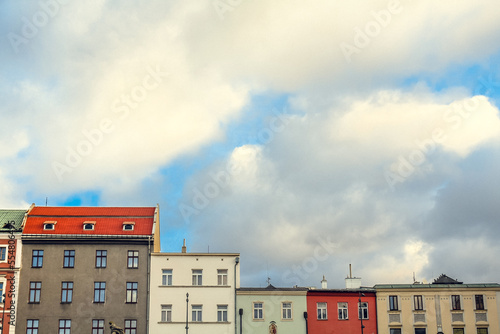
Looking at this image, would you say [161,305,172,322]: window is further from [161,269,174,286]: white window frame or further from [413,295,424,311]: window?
[413,295,424,311]: window

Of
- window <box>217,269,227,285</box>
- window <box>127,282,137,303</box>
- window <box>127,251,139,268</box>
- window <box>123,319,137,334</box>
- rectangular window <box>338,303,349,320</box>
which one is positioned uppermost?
window <box>127,251,139,268</box>

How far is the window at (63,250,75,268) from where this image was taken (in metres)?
67.2

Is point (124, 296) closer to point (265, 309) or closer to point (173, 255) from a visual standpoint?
point (173, 255)

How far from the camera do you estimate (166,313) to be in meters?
66.7

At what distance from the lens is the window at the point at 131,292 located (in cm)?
6650

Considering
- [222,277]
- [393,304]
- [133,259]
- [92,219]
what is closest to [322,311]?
[393,304]

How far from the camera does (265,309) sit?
2655 inches

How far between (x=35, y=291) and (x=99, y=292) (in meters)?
6.60

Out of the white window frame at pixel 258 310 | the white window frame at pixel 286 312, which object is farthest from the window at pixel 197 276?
the white window frame at pixel 286 312

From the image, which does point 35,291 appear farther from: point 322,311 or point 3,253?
point 322,311

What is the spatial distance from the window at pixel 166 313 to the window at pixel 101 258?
25.5 feet

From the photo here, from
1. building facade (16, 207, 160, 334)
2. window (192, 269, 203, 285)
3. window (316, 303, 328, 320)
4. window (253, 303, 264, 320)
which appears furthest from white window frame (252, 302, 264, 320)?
building facade (16, 207, 160, 334)

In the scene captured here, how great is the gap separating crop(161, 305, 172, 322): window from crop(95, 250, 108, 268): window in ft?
25.5

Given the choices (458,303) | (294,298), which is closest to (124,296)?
(294,298)
